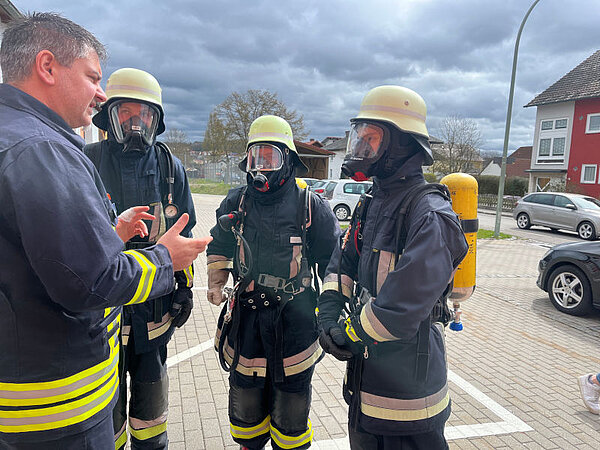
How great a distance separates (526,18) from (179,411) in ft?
47.4

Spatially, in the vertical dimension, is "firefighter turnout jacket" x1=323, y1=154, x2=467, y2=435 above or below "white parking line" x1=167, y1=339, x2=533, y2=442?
above

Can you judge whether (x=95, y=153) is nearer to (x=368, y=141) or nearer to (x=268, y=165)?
(x=268, y=165)

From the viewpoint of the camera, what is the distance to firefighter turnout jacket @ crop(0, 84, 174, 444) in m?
1.31

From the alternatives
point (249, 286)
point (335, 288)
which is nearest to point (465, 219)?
point (335, 288)

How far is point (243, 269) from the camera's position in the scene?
2.77m

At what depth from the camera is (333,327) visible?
86.4 inches

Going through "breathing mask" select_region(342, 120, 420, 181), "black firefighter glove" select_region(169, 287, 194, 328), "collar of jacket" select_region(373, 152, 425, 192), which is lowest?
"black firefighter glove" select_region(169, 287, 194, 328)

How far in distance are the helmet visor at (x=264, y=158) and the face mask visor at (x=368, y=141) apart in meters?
0.68

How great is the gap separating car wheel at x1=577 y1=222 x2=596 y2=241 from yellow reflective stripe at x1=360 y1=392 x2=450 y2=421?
16385mm

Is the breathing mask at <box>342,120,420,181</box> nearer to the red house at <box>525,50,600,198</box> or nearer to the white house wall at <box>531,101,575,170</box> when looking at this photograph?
the red house at <box>525,50,600,198</box>

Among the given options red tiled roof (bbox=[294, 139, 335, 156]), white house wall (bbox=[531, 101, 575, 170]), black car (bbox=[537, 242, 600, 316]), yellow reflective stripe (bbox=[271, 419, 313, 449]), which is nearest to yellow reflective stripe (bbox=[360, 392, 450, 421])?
yellow reflective stripe (bbox=[271, 419, 313, 449])

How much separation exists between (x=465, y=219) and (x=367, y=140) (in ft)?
2.63

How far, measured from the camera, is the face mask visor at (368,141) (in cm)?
218

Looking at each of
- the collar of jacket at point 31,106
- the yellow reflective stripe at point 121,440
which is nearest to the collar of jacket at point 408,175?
the collar of jacket at point 31,106
